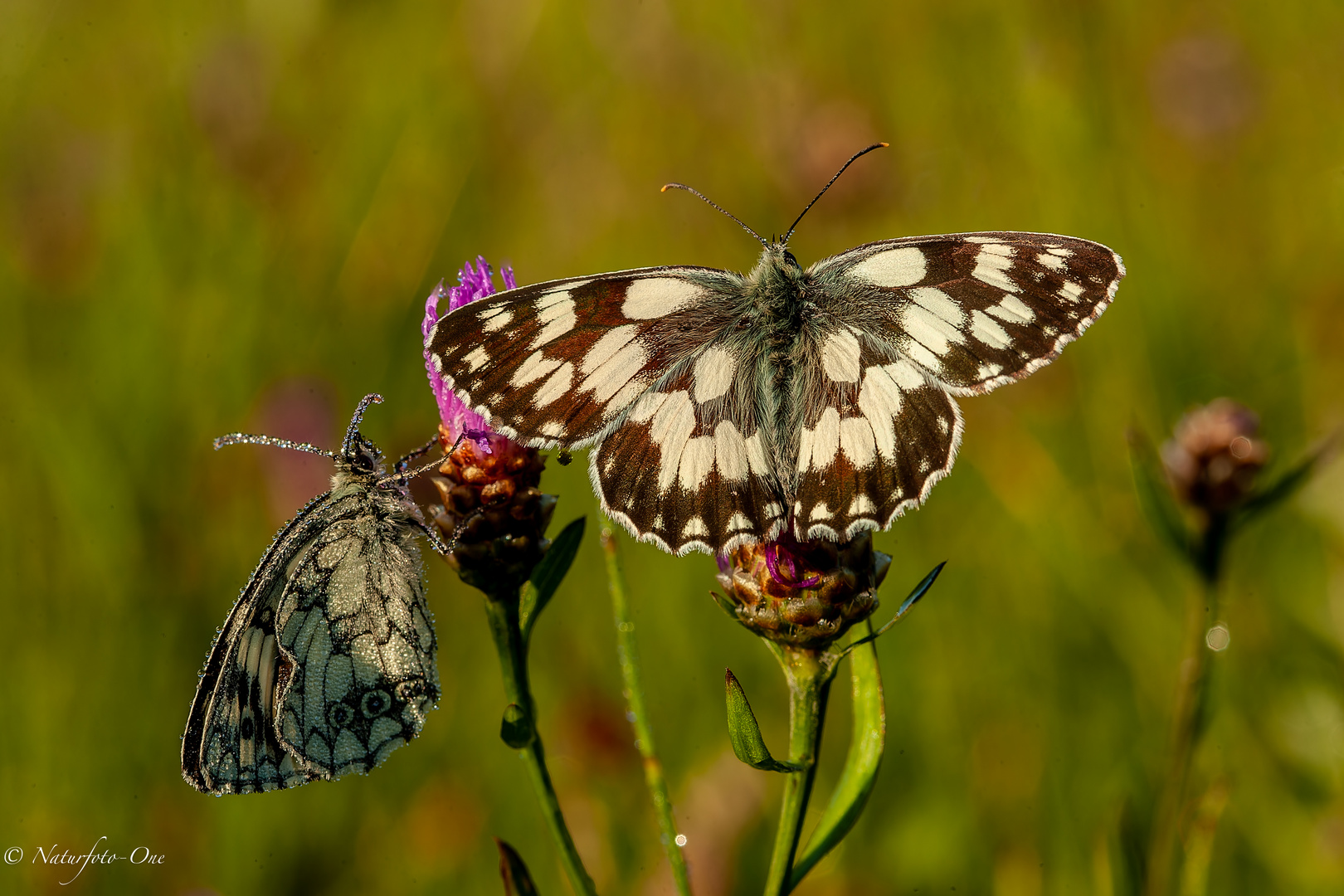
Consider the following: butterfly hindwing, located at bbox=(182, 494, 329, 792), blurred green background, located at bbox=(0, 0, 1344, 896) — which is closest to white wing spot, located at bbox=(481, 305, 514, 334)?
butterfly hindwing, located at bbox=(182, 494, 329, 792)

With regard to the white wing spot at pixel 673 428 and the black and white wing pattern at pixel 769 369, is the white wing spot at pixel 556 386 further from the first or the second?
the white wing spot at pixel 673 428

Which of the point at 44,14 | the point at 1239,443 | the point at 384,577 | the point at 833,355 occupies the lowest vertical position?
the point at 1239,443

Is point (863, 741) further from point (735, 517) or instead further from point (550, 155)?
point (550, 155)

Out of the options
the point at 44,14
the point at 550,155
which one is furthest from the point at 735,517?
the point at 44,14

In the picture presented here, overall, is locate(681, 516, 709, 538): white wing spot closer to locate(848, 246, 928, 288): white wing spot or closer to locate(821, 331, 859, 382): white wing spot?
locate(821, 331, 859, 382): white wing spot

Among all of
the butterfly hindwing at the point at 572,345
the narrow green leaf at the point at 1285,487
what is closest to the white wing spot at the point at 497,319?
the butterfly hindwing at the point at 572,345

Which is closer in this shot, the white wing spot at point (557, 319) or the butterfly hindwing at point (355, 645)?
the white wing spot at point (557, 319)
